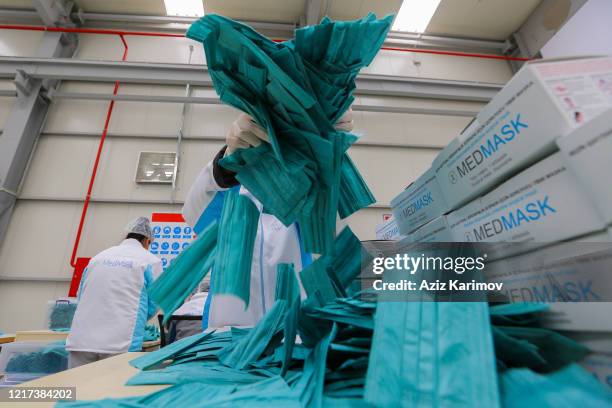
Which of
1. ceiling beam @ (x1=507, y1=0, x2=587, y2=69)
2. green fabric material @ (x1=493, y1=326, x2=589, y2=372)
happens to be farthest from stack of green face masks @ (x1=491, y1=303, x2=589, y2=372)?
ceiling beam @ (x1=507, y1=0, x2=587, y2=69)

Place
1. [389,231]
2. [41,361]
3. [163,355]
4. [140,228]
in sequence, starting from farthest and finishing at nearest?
[140,228], [41,361], [389,231], [163,355]

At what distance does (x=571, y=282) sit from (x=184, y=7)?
12.5 ft

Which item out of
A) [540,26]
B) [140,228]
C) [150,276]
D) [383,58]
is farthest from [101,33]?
[540,26]

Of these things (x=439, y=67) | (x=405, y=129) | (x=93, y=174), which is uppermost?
(x=439, y=67)

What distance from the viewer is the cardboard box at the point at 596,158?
0.68ft

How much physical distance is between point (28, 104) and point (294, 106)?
353cm

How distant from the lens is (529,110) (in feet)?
0.88

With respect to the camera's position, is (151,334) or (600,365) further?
(151,334)

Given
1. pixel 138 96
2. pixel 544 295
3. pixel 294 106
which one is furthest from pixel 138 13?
pixel 544 295

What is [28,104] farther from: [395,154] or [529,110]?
[529,110]

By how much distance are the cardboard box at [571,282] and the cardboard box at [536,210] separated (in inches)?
0.4

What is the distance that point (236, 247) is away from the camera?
0.41 m

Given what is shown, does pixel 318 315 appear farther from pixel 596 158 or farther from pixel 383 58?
pixel 383 58

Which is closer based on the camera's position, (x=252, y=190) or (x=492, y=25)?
(x=252, y=190)
